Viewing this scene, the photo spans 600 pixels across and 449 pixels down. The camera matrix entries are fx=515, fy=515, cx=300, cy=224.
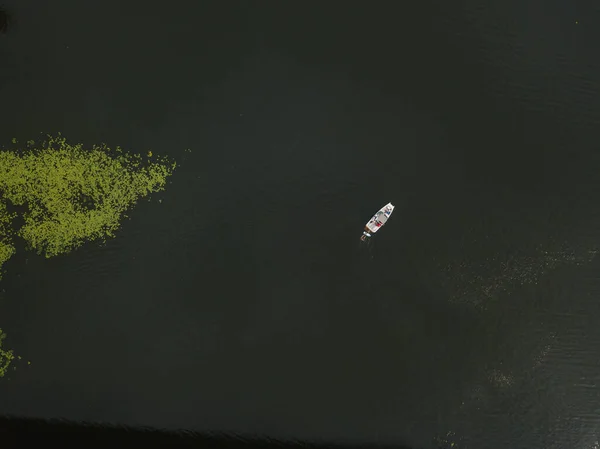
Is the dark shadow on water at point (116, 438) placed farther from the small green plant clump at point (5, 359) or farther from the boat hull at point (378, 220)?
the boat hull at point (378, 220)

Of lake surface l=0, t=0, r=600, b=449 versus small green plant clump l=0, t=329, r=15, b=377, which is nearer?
small green plant clump l=0, t=329, r=15, b=377

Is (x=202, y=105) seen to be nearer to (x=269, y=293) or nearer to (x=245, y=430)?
(x=269, y=293)

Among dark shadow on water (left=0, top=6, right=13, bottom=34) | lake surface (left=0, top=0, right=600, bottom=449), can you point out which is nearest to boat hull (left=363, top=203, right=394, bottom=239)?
lake surface (left=0, top=0, right=600, bottom=449)

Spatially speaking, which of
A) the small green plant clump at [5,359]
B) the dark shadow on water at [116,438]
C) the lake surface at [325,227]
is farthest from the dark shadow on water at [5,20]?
the dark shadow on water at [116,438]

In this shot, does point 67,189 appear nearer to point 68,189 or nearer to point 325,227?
point 68,189

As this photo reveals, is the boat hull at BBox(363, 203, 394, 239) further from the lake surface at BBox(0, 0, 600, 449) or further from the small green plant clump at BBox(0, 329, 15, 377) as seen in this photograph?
the small green plant clump at BBox(0, 329, 15, 377)
